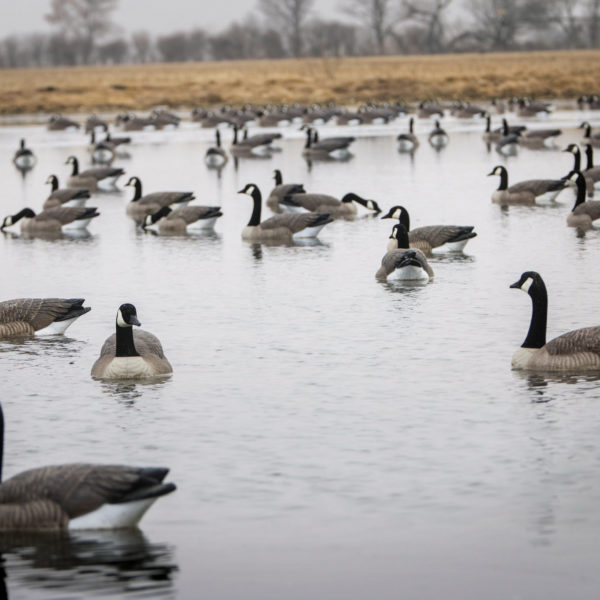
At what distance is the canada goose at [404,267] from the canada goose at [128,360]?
5.74 meters

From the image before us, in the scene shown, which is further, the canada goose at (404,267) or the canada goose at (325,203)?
the canada goose at (325,203)

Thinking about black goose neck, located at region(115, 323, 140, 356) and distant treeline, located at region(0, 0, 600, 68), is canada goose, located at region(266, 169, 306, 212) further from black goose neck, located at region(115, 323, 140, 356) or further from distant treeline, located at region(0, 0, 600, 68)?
distant treeline, located at region(0, 0, 600, 68)

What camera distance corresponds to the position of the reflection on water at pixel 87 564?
316 inches

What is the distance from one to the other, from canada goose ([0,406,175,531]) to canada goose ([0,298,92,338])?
659 centimetres

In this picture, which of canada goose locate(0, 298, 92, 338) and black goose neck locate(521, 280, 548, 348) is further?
canada goose locate(0, 298, 92, 338)

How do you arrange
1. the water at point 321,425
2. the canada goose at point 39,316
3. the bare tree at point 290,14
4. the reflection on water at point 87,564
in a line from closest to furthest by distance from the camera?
the reflection on water at point 87,564 < the water at point 321,425 < the canada goose at point 39,316 < the bare tree at point 290,14

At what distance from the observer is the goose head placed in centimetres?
1250

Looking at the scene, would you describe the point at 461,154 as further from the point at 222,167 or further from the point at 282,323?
the point at 282,323

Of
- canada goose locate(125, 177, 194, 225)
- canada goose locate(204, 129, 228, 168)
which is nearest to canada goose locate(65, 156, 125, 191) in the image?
canada goose locate(204, 129, 228, 168)

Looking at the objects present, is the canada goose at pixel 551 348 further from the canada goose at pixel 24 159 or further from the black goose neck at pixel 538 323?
the canada goose at pixel 24 159

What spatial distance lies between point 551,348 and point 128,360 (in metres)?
4.32

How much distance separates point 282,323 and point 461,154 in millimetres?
29412

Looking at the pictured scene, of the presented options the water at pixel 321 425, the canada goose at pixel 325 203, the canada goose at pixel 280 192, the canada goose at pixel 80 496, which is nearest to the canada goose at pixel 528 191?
the canada goose at pixel 325 203

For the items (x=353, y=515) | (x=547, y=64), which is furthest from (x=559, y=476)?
(x=547, y=64)
